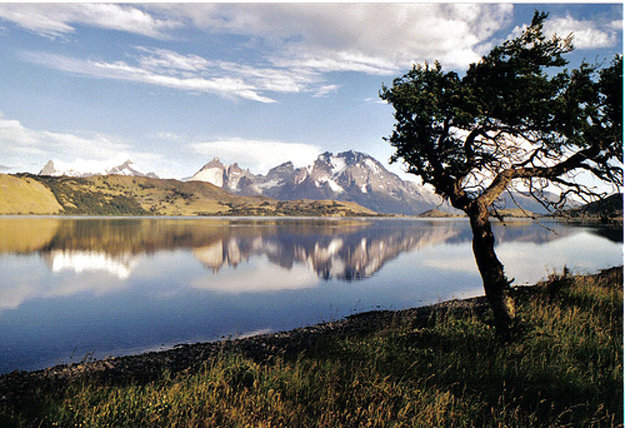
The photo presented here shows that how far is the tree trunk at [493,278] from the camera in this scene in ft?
40.1

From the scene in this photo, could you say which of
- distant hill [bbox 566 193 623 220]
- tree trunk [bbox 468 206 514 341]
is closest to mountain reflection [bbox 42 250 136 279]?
tree trunk [bbox 468 206 514 341]

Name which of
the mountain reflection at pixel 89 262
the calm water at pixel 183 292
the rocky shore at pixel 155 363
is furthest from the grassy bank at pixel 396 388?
the mountain reflection at pixel 89 262

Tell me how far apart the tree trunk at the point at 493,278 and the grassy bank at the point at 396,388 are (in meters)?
0.48

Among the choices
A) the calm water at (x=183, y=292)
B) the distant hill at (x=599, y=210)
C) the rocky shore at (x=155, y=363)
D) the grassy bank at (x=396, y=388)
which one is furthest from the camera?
the calm water at (x=183, y=292)

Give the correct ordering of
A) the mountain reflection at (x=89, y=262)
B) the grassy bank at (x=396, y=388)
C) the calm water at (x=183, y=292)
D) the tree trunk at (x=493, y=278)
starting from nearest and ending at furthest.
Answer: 1. the grassy bank at (x=396, y=388)
2. the tree trunk at (x=493, y=278)
3. the calm water at (x=183, y=292)
4. the mountain reflection at (x=89, y=262)

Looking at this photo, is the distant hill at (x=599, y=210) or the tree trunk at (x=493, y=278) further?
the distant hill at (x=599, y=210)

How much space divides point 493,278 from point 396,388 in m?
6.20

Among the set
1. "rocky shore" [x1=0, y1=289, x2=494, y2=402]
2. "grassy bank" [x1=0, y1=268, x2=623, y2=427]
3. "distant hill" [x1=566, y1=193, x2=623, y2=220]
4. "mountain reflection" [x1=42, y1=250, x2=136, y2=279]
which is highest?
"distant hill" [x1=566, y1=193, x2=623, y2=220]

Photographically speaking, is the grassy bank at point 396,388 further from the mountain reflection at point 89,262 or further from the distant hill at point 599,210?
the mountain reflection at point 89,262

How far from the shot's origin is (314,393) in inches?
333

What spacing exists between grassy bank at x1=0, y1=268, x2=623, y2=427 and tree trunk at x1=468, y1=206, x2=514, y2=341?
0.48 meters

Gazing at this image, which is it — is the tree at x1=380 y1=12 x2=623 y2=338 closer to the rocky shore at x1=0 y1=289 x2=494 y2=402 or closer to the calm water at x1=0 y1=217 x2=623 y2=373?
the calm water at x1=0 y1=217 x2=623 y2=373

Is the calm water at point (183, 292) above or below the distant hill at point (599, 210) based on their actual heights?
below

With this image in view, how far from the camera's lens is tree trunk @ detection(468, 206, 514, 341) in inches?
481
